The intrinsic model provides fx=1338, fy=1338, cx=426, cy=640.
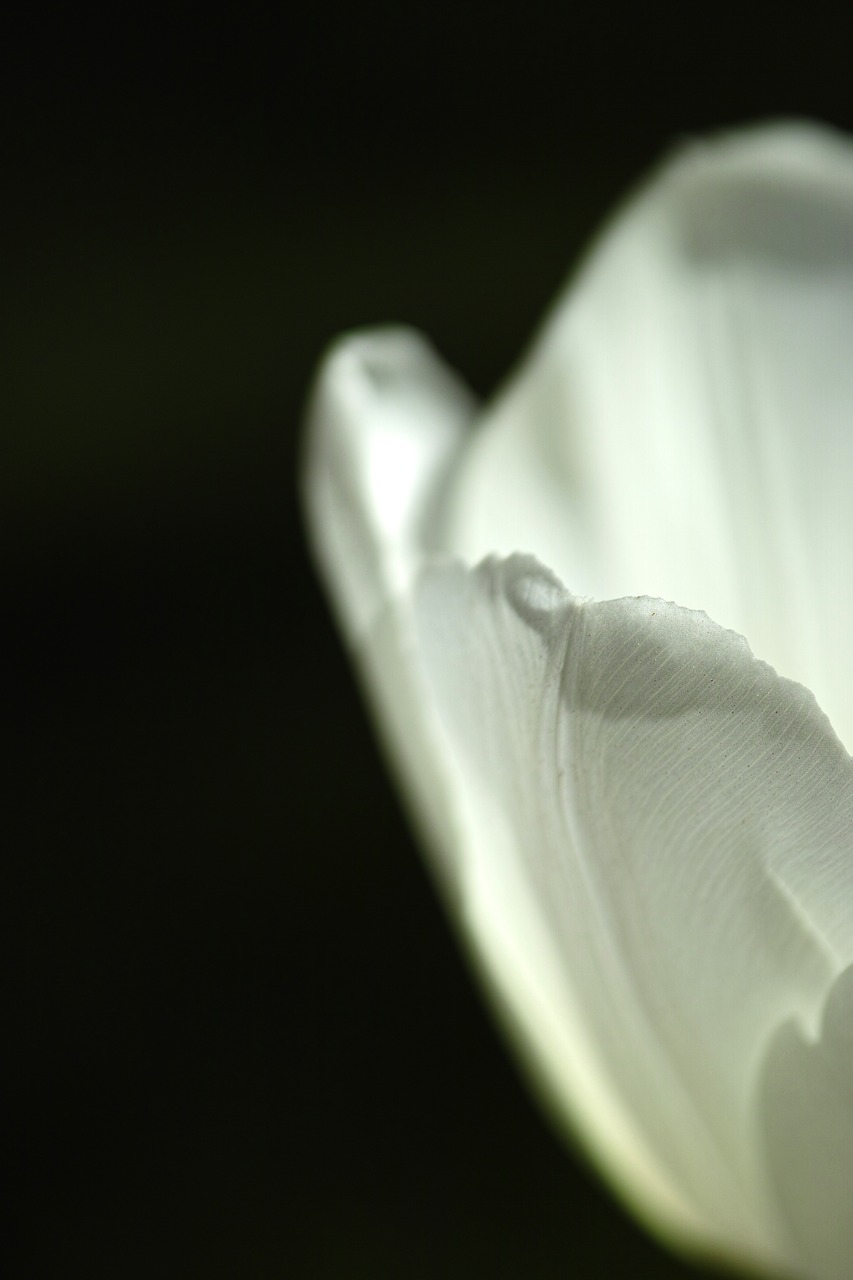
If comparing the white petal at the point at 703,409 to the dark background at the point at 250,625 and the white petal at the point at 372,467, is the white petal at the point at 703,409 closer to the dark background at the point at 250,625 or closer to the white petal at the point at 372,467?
the white petal at the point at 372,467

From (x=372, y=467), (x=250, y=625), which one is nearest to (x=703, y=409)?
(x=372, y=467)

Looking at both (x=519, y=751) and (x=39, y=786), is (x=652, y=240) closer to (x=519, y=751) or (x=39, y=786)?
(x=519, y=751)

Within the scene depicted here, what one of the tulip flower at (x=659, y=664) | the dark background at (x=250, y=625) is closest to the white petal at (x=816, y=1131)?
the tulip flower at (x=659, y=664)

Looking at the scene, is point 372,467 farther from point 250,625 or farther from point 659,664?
point 250,625

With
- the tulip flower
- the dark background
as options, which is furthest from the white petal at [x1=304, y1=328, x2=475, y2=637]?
the dark background

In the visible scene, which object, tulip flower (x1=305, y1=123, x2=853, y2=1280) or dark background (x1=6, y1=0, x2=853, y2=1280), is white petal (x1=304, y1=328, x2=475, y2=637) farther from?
dark background (x1=6, y1=0, x2=853, y2=1280)

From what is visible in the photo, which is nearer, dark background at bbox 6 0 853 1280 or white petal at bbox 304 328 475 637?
white petal at bbox 304 328 475 637
